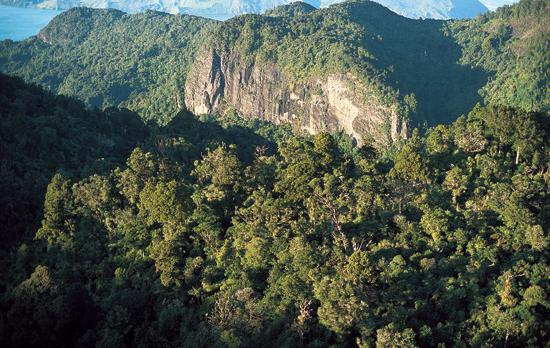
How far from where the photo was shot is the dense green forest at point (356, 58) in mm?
110438

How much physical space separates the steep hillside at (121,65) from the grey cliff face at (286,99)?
9.81m

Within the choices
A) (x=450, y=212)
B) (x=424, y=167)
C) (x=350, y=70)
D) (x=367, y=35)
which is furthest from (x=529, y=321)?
(x=367, y=35)

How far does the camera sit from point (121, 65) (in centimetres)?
17038

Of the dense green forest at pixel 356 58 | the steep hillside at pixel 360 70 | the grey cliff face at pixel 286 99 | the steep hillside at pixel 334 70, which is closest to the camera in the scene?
the grey cliff face at pixel 286 99

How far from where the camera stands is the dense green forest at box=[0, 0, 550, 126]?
11044cm

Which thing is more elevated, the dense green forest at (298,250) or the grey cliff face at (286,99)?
the grey cliff face at (286,99)

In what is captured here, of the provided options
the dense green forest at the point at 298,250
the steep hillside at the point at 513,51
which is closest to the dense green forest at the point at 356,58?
the steep hillside at the point at 513,51

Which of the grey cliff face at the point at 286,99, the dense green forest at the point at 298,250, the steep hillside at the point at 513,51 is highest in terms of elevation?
the steep hillside at the point at 513,51

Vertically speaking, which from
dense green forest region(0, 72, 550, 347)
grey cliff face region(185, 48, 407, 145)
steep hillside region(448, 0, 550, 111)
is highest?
steep hillside region(448, 0, 550, 111)

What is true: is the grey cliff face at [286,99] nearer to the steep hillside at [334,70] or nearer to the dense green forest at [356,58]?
the steep hillside at [334,70]

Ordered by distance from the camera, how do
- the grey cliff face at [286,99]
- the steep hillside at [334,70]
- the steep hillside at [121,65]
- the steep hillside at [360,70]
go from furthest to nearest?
the steep hillside at [121,65] < the steep hillside at [334,70] < the steep hillside at [360,70] < the grey cliff face at [286,99]

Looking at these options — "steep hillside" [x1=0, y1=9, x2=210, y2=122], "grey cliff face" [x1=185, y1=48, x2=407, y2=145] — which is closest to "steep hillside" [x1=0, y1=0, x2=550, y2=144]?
"grey cliff face" [x1=185, y1=48, x2=407, y2=145]

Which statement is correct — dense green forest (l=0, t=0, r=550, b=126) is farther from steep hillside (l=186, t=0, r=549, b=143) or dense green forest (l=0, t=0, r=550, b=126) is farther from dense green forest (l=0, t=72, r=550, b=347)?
dense green forest (l=0, t=72, r=550, b=347)

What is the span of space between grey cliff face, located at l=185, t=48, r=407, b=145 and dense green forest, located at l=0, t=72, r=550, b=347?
4798cm
